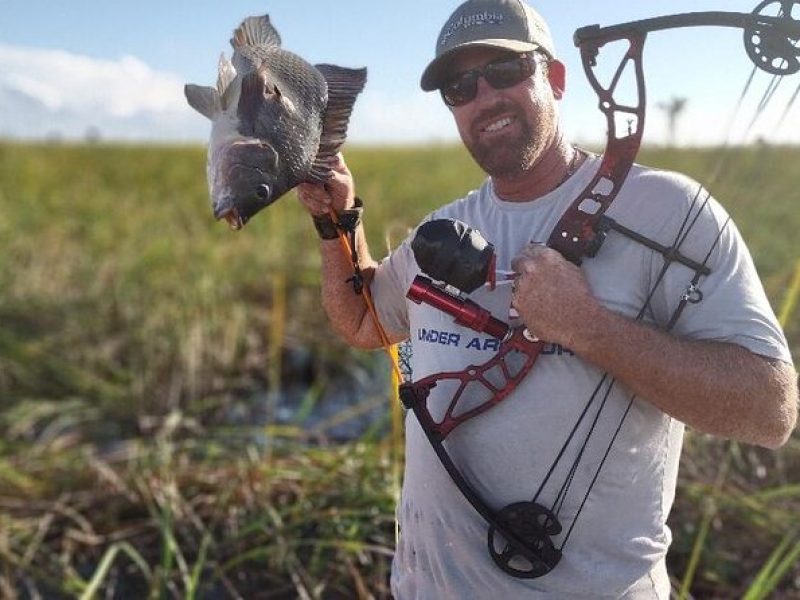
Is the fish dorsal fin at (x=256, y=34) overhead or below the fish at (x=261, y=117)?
overhead

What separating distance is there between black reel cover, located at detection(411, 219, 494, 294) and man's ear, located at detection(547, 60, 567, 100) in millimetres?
469

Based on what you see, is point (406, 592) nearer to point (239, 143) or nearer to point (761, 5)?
point (239, 143)

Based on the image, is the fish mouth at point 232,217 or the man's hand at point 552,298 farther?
the man's hand at point 552,298

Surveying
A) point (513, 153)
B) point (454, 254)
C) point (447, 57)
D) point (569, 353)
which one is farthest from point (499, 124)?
point (569, 353)

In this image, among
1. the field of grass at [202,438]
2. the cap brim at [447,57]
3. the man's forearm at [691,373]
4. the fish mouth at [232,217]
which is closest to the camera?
the fish mouth at [232,217]

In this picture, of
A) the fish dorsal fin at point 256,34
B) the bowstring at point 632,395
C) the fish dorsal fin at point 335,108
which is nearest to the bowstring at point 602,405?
the bowstring at point 632,395

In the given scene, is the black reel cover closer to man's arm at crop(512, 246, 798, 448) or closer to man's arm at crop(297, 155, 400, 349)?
man's arm at crop(512, 246, 798, 448)

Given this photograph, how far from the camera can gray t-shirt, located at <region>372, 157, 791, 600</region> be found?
1.62 metres

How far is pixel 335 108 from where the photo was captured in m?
1.62

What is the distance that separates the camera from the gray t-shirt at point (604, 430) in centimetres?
162

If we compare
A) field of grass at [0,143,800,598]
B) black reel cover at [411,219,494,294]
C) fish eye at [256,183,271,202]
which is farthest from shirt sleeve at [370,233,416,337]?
fish eye at [256,183,271,202]

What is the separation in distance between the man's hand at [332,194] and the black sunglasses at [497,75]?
296 millimetres

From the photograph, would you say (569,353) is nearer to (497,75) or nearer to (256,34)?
(497,75)

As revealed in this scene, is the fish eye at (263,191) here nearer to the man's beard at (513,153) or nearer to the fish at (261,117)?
the fish at (261,117)
